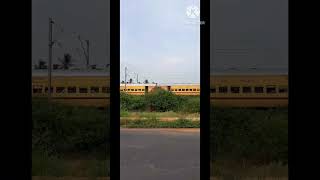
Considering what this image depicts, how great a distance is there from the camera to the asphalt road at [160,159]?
201 inches

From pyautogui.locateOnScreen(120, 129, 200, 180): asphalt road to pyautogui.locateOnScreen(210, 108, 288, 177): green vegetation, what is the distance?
160cm

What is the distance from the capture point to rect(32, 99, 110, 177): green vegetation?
133 inches

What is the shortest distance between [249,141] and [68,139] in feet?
4.70

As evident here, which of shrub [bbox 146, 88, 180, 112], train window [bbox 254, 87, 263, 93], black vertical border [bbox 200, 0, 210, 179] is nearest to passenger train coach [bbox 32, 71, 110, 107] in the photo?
black vertical border [bbox 200, 0, 210, 179]

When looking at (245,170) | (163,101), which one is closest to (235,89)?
(245,170)

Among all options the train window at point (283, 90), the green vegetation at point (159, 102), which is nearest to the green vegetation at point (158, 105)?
the green vegetation at point (159, 102)

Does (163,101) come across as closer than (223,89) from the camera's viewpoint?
No

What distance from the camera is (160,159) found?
638 centimetres

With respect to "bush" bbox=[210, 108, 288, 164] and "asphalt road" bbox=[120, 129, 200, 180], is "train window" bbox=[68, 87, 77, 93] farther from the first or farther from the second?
"asphalt road" bbox=[120, 129, 200, 180]

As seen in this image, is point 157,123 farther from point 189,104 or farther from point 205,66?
point 205,66
